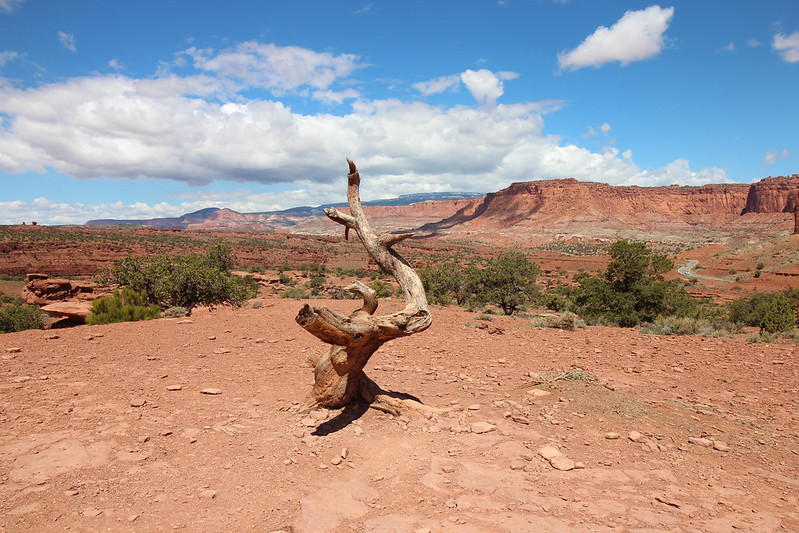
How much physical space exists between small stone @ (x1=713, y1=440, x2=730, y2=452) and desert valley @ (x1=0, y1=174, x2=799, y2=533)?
28mm

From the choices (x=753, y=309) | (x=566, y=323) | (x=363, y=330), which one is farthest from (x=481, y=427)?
(x=753, y=309)

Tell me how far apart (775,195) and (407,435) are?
158m

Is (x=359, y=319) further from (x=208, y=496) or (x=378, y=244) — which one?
(x=208, y=496)

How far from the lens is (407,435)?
17.3 ft

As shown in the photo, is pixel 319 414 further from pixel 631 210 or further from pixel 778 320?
pixel 631 210

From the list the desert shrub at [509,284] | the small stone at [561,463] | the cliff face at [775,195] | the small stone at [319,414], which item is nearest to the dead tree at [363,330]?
the small stone at [319,414]

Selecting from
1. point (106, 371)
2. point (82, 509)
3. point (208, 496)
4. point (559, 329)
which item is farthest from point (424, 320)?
point (559, 329)

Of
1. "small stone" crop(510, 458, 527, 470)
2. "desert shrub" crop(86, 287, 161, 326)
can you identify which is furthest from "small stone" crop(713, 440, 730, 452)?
"desert shrub" crop(86, 287, 161, 326)

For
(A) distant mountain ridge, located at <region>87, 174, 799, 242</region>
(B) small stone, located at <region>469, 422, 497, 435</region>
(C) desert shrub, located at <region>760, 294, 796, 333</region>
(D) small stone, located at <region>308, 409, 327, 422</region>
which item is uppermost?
(A) distant mountain ridge, located at <region>87, 174, 799, 242</region>

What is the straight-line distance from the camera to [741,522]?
3.50 m

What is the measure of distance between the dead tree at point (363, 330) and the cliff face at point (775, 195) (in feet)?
502

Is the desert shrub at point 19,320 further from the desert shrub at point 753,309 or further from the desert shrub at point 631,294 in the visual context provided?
the desert shrub at point 753,309

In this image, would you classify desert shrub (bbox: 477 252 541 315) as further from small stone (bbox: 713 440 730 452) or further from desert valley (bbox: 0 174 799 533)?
small stone (bbox: 713 440 730 452)

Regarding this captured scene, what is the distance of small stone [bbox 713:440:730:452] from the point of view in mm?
4789
